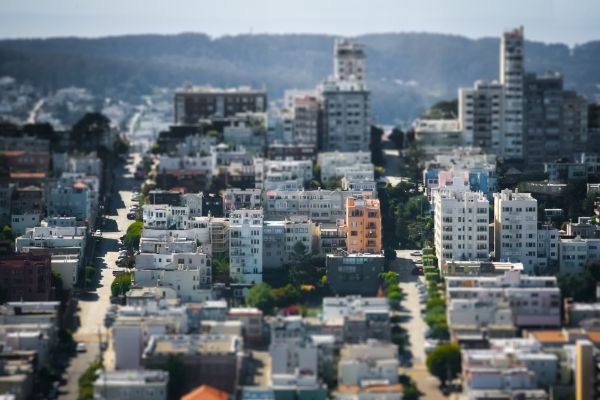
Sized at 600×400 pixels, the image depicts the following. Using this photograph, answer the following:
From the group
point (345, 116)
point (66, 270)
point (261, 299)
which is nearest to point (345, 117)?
point (345, 116)

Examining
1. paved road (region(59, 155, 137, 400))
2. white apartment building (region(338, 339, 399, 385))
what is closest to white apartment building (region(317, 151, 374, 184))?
paved road (region(59, 155, 137, 400))

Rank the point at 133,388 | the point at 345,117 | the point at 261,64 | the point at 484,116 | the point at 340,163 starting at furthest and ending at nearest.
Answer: the point at 261,64 < the point at 484,116 < the point at 345,117 < the point at 340,163 < the point at 133,388

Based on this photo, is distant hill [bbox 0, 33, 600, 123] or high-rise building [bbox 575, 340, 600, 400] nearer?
high-rise building [bbox 575, 340, 600, 400]

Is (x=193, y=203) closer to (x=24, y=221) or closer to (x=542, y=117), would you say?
(x=24, y=221)

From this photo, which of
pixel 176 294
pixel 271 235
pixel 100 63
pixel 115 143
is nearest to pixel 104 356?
pixel 176 294

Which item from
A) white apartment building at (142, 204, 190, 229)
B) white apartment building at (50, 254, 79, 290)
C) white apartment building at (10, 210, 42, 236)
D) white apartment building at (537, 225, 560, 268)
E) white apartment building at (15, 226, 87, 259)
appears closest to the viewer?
white apartment building at (50, 254, 79, 290)

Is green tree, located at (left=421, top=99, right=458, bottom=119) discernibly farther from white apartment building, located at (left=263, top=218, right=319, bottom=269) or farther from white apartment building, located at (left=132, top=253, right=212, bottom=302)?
white apartment building, located at (left=132, top=253, right=212, bottom=302)
